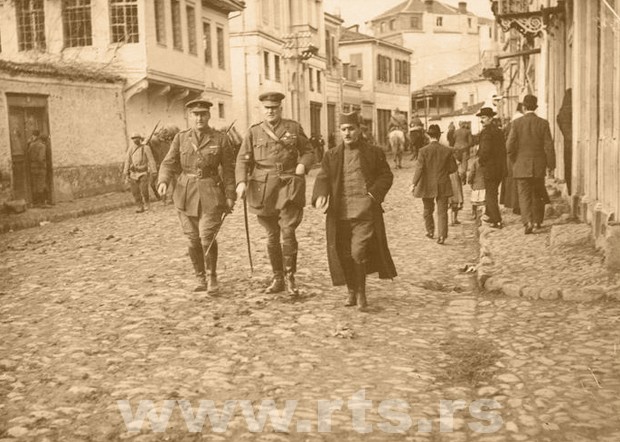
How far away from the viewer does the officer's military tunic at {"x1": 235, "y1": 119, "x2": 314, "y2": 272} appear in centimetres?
861

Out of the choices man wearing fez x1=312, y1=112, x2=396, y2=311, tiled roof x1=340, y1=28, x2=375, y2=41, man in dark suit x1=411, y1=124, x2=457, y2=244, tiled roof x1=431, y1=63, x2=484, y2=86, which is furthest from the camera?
tiled roof x1=431, y1=63, x2=484, y2=86

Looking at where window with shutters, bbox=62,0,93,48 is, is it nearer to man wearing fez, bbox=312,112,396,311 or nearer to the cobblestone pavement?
the cobblestone pavement

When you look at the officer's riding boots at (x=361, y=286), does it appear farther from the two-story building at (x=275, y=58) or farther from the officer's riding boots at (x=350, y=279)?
the two-story building at (x=275, y=58)

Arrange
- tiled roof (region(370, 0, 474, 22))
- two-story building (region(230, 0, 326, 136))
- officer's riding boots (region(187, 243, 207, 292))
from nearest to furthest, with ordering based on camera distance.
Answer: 1. officer's riding boots (region(187, 243, 207, 292))
2. two-story building (region(230, 0, 326, 136))
3. tiled roof (region(370, 0, 474, 22))

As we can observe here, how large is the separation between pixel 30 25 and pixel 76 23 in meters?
1.72

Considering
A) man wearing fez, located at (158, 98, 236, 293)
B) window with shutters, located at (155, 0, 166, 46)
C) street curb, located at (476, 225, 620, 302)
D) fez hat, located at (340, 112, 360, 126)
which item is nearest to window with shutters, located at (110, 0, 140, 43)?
window with shutters, located at (155, 0, 166, 46)

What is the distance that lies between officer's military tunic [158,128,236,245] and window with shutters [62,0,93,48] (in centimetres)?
2059

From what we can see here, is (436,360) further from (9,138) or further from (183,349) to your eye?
(9,138)

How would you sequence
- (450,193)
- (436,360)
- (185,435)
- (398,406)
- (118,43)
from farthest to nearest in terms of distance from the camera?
(118,43)
(450,193)
(436,360)
(398,406)
(185,435)

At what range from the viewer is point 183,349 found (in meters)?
6.65

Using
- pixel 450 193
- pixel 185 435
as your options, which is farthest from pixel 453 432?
pixel 450 193

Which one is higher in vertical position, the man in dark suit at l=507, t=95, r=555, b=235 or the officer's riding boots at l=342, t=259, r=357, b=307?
the man in dark suit at l=507, t=95, r=555, b=235

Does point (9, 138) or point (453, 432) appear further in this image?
point (9, 138)

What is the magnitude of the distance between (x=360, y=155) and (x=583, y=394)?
134 inches
